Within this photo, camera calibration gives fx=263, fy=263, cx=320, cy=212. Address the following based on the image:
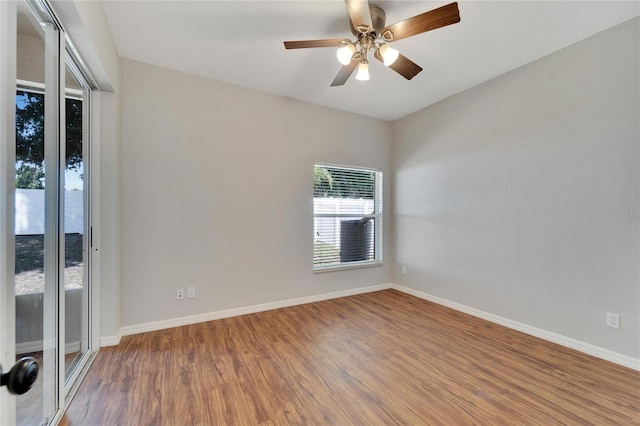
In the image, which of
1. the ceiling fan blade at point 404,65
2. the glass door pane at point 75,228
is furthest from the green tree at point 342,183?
the glass door pane at point 75,228

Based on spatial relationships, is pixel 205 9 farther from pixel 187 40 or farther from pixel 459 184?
pixel 459 184

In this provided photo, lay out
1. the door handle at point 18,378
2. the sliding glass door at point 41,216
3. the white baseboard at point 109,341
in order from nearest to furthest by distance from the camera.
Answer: the door handle at point 18,378 < the sliding glass door at point 41,216 < the white baseboard at point 109,341

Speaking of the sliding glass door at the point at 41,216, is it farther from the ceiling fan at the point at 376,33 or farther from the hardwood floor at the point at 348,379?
the ceiling fan at the point at 376,33

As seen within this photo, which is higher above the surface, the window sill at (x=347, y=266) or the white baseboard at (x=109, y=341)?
the window sill at (x=347, y=266)

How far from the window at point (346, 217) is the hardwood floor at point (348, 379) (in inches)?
47.8

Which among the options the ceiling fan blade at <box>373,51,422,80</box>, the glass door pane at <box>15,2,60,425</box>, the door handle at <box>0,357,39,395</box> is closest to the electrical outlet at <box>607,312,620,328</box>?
the ceiling fan blade at <box>373,51,422,80</box>

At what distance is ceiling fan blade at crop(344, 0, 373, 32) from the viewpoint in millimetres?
1642

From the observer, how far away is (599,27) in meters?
2.20

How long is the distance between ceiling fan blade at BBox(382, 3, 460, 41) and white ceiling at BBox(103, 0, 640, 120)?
29 cm

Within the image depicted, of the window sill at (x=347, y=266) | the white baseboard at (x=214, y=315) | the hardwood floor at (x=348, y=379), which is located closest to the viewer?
the hardwood floor at (x=348, y=379)

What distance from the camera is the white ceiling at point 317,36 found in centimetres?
200

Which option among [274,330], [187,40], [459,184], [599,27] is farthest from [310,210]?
[599,27]

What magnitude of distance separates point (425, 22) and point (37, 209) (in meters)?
2.50

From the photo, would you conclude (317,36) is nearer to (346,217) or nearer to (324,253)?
(346,217)
